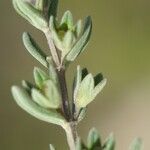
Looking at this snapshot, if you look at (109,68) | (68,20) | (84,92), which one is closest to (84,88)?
(84,92)

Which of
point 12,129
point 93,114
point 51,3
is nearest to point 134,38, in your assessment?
point 93,114

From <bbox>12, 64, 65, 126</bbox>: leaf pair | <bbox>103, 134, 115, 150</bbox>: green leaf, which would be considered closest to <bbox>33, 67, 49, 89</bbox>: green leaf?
<bbox>12, 64, 65, 126</bbox>: leaf pair

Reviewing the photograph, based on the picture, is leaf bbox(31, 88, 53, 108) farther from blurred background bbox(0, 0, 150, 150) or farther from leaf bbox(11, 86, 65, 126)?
blurred background bbox(0, 0, 150, 150)

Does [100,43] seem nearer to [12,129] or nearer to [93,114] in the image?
[93,114]

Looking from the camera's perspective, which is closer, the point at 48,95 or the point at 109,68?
the point at 48,95

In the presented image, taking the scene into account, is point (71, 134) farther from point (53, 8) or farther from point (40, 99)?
point (53, 8)

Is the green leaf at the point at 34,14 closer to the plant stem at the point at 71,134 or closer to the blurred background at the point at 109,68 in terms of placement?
the plant stem at the point at 71,134
